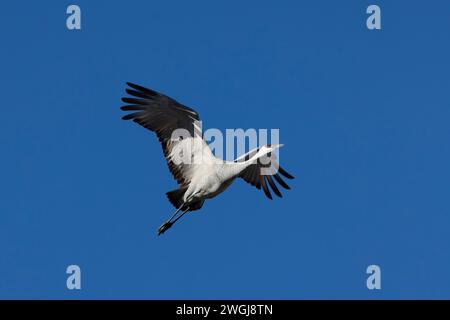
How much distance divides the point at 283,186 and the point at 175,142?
128 inches

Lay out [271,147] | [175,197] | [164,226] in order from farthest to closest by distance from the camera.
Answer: [164,226]
[175,197]
[271,147]

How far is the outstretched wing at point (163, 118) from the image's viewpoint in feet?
87.8

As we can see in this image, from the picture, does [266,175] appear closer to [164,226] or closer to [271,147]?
[271,147]

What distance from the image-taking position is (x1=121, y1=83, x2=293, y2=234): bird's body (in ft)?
86.7

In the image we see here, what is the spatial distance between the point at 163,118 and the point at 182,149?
936 millimetres

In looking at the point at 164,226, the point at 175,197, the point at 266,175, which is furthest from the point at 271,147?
the point at 164,226

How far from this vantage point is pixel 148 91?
26.9m

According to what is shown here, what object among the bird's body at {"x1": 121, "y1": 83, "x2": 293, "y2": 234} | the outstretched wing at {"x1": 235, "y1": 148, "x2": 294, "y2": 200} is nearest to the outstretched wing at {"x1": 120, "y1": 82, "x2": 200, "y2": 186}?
the bird's body at {"x1": 121, "y1": 83, "x2": 293, "y2": 234}

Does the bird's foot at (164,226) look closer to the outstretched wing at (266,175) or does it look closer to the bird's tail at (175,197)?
the bird's tail at (175,197)

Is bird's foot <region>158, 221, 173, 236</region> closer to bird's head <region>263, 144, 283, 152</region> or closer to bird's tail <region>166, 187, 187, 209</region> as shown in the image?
bird's tail <region>166, 187, 187, 209</region>

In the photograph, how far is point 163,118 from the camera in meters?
27.0

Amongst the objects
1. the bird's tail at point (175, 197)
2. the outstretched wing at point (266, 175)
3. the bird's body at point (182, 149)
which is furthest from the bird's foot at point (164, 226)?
the outstretched wing at point (266, 175)
